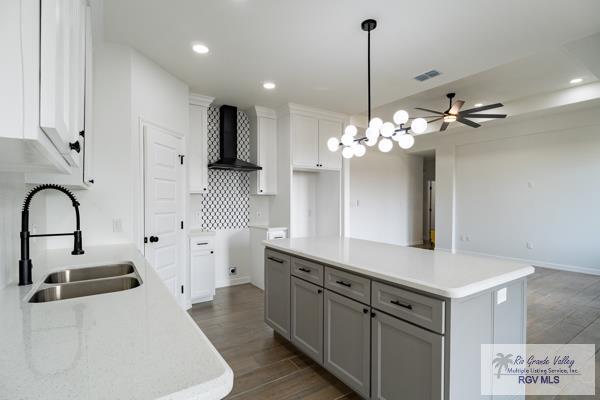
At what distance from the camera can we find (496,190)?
250 inches

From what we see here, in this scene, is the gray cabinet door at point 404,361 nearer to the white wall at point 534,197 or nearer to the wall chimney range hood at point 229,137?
the wall chimney range hood at point 229,137

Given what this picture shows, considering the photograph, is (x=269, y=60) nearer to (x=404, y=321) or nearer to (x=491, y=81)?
(x=404, y=321)

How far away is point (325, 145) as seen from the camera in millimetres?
4793

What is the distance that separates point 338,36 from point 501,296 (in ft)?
7.84

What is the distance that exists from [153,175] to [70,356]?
8.48 feet

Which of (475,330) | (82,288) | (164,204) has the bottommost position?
(475,330)

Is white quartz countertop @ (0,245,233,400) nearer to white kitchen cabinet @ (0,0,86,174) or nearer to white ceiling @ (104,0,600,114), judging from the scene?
white kitchen cabinet @ (0,0,86,174)

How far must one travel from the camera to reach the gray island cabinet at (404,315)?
1434 mm

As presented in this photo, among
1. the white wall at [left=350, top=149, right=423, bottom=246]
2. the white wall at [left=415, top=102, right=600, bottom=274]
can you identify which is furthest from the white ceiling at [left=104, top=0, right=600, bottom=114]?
the white wall at [left=350, top=149, right=423, bottom=246]

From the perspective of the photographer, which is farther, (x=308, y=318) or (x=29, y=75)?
(x=308, y=318)

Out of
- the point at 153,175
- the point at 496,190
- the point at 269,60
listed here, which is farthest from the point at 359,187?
the point at 153,175

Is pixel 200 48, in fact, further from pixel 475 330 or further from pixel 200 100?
pixel 475 330

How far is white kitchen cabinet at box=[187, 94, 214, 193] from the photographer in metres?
4.00

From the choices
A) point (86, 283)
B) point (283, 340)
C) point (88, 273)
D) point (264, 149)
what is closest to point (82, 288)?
point (86, 283)
